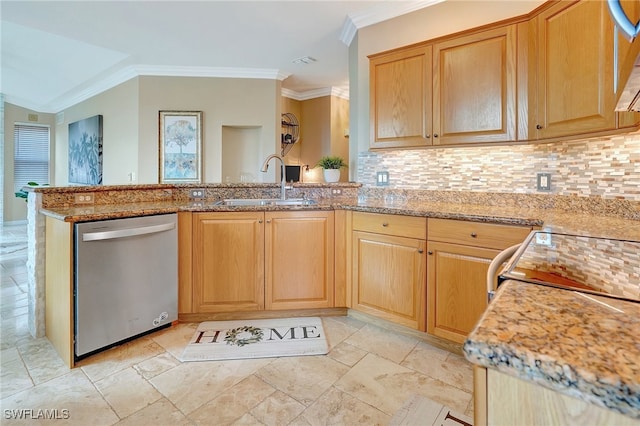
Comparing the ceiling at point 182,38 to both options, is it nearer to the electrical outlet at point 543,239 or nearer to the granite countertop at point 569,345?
the electrical outlet at point 543,239

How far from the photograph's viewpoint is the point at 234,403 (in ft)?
5.29

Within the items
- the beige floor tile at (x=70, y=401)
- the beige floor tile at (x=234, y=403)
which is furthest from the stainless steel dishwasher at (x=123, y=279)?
the beige floor tile at (x=234, y=403)

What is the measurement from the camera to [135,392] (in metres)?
1.68

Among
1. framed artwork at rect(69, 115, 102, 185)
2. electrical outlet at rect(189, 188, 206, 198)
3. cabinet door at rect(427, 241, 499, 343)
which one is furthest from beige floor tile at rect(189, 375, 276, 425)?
framed artwork at rect(69, 115, 102, 185)

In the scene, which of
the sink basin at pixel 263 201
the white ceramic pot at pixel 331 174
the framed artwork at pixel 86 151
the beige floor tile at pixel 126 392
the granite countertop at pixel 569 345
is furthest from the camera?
the framed artwork at pixel 86 151

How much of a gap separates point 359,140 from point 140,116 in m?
3.27

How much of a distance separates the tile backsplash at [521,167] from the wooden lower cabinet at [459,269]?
2.16 feet

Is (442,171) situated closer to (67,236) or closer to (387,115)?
(387,115)

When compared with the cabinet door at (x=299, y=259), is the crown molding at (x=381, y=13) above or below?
above

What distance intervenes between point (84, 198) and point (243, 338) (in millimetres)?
1527

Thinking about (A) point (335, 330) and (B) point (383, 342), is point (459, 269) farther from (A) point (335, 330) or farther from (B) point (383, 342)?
(A) point (335, 330)

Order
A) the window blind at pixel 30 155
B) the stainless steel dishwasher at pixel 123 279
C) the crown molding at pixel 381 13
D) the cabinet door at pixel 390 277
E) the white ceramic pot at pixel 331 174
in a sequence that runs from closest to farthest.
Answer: the stainless steel dishwasher at pixel 123 279
the cabinet door at pixel 390 277
the crown molding at pixel 381 13
the white ceramic pot at pixel 331 174
the window blind at pixel 30 155

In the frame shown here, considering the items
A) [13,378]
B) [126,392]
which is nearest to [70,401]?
[126,392]

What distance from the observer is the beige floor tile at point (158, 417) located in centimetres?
147
